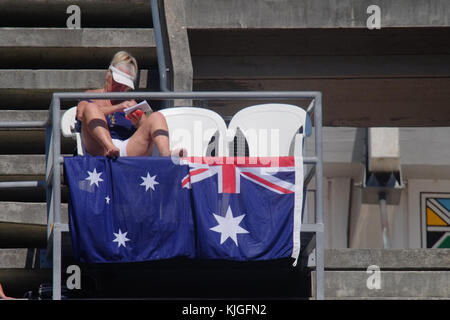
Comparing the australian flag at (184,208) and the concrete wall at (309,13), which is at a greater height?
the concrete wall at (309,13)

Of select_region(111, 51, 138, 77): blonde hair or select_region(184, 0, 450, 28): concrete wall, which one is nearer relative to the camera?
select_region(111, 51, 138, 77): blonde hair

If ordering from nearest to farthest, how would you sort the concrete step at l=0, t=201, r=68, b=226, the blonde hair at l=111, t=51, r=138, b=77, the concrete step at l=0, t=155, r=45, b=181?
the blonde hair at l=111, t=51, r=138, b=77 → the concrete step at l=0, t=201, r=68, b=226 → the concrete step at l=0, t=155, r=45, b=181

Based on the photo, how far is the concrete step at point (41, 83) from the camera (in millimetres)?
11750

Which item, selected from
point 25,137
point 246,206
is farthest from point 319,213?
point 25,137

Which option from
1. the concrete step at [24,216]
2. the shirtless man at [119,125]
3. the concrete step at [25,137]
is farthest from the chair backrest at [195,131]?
the concrete step at [25,137]

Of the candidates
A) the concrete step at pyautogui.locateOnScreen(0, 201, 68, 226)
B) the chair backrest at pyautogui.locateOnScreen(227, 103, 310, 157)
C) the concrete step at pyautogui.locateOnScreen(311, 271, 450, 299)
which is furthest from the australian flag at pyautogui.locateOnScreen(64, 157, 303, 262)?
the concrete step at pyautogui.locateOnScreen(0, 201, 68, 226)

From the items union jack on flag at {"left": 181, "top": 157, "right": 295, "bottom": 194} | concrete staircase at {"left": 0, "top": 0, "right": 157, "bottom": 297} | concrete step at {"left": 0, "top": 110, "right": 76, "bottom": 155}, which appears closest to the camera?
union jack on flag at {"left": 181, "top": 157, "right": 295, "bottom": 194}

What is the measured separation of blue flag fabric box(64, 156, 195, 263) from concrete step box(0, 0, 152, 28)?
3.67m

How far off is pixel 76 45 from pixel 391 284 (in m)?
4.22

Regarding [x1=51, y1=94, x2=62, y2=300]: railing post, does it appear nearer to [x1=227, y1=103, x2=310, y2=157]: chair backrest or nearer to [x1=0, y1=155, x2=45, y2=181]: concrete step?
[x1=227, y1=103, x2=310, y2=157]: chair backrest

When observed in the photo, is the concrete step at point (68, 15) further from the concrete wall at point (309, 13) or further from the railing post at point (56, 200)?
the railing post at point (56, 200)

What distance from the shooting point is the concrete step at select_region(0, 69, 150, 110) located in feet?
38.5
